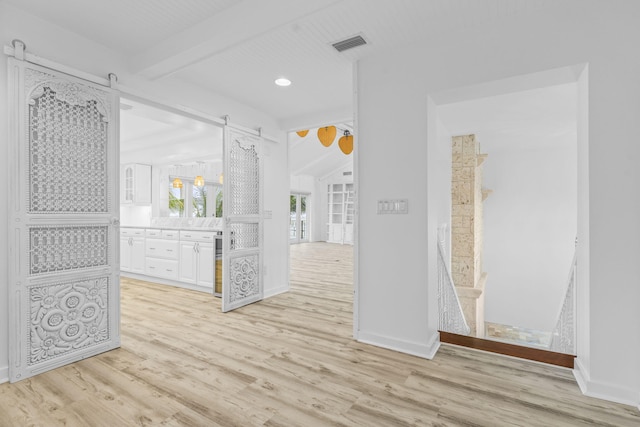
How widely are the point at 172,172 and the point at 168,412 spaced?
22.7ft

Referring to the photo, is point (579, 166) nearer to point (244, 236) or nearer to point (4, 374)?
point (244, 236)

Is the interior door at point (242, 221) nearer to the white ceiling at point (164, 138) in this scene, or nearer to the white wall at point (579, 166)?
the white ceiling at point (164, 138)

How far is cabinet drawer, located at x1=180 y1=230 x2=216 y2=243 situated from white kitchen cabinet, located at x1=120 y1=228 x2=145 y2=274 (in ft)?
3.82

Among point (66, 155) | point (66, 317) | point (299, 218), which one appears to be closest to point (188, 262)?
point (66, 317)

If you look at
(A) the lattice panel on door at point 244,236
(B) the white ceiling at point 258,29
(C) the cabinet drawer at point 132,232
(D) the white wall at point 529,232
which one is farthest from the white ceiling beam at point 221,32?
(D) the white wall at point 529,232

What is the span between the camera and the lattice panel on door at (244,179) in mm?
3941

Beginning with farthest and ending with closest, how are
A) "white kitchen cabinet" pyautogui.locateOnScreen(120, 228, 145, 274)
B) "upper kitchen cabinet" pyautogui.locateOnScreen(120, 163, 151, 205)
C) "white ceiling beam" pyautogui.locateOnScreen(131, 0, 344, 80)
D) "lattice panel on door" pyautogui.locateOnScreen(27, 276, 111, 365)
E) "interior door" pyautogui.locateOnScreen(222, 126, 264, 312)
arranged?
"upper kitchen cabinet" pyautogui.locateOnScreen(120, 163, 151, 205) < "white kitchen cabinet" pyautogui.locateOnScreen(120, 228, 145, 274) < "interior door" pyautogui.locateOnScreen(222, 126, 264, 312) < "lattice panel on door" pyautogui.locateOnScreen(27, 276, 111, 365) < "white ceiling beam" pyautogui.locateOnScreen(131, 0, 344, 80)

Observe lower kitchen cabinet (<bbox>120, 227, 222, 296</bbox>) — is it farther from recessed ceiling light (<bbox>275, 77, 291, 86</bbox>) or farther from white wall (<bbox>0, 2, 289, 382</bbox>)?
recessed ceiling light (<bbox>275, 77, 291, 86</bbox>)

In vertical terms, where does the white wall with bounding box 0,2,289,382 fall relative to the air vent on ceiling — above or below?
below

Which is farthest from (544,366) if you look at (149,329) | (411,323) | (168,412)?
(149,329)

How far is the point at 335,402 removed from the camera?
194cm

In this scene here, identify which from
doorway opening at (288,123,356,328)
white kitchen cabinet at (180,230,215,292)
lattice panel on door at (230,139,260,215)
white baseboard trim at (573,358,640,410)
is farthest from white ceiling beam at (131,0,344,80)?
doorway opening at (288,123,356,328)

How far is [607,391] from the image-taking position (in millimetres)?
1970

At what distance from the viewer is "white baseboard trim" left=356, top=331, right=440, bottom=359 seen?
2.55 m
